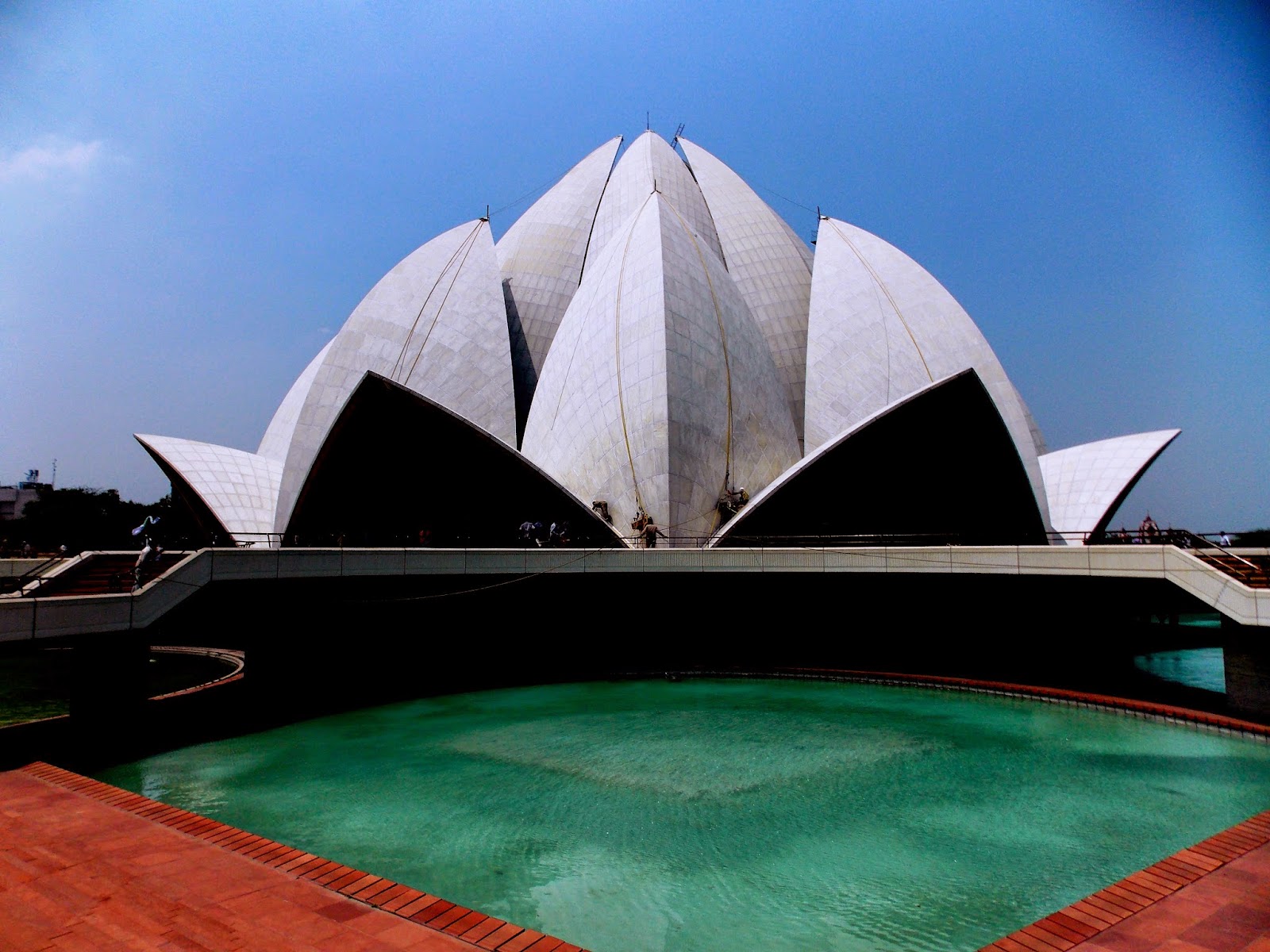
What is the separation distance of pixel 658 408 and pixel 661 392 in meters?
0.39

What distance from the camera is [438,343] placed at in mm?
23297

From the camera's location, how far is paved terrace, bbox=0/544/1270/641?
8.70m

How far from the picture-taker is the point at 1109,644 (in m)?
17.1

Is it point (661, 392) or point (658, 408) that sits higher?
point (661, 392)

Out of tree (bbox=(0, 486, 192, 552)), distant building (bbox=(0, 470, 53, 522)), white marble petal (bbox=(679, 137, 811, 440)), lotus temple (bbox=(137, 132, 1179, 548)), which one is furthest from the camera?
distant building (bbox=(0, 470, 53, 522))

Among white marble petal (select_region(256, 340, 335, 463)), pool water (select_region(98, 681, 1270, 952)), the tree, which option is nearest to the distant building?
the tree

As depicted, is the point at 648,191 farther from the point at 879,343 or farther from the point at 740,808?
the point at 740,808

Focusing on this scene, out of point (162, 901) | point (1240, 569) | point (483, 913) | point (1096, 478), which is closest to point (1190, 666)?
point (1096, 478)

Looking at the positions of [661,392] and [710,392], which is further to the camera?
[710,392]

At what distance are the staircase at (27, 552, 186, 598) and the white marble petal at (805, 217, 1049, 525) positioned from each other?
16.6m

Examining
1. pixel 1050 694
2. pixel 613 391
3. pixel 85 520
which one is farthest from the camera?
pixel 85 520

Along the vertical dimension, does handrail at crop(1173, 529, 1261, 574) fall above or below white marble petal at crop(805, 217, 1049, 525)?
below

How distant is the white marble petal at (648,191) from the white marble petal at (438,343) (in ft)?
15.5

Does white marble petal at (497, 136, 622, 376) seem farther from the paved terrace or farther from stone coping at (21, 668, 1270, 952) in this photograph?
stone coping at (21, 668, 1270, 952)
